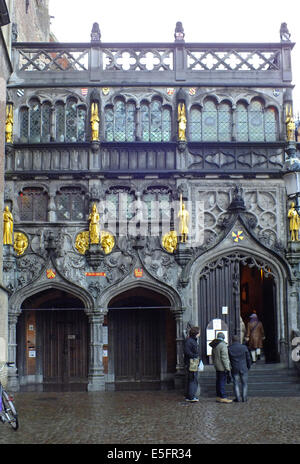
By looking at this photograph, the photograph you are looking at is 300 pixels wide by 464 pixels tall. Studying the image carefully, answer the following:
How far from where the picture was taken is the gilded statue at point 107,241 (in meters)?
23.1

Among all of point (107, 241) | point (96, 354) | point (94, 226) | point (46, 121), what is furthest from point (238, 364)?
point (46, 121)

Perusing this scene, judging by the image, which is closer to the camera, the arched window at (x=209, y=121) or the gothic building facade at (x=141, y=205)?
the gothic building facade at (x=141, y=205)

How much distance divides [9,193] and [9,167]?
91cm

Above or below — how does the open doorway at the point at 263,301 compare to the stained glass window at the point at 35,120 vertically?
below

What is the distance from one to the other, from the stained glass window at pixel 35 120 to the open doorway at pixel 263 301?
8.70 metres

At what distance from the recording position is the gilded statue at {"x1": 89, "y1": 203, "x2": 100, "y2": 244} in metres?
22.8

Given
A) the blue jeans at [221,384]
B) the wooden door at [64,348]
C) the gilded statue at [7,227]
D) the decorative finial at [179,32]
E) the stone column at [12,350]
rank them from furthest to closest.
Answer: the wooden door at [64,348] → the decorative finial at [179,32] → the gilded statue at [7,227] → the stone column at [12,350] → the blue jeans at [221,384]

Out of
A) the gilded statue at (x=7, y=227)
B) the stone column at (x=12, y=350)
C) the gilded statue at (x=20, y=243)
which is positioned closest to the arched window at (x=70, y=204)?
the gilded statue at (x=20, y=243)

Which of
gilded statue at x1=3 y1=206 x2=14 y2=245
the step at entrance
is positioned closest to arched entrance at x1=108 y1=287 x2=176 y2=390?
the step at entrance

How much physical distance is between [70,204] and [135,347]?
568 cm

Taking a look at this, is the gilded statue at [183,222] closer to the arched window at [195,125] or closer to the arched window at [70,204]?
the arched window at [195,125]

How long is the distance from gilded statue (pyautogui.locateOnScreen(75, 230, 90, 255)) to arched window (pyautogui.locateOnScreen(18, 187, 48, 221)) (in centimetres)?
142

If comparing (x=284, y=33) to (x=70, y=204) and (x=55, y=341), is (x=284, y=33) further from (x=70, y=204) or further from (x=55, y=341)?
(x=55, y=341)

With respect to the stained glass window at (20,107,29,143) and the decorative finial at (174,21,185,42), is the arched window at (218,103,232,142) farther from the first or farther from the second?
the stained glass window at (20,107,29,143)
